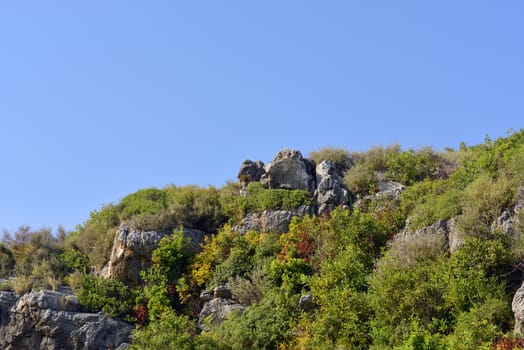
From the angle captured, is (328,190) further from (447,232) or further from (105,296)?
(105,296)

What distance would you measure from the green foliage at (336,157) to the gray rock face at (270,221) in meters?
2.87

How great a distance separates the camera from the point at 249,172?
81.7ft

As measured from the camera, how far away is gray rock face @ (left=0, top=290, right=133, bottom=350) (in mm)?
19906

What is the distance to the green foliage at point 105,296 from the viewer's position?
21016 millimetres

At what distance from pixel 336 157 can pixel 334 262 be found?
274 inches

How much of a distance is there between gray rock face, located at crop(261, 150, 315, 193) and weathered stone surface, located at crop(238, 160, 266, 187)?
18.2 inches

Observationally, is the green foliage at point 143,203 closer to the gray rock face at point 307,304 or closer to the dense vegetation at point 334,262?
the dense vegetation at point 334,262

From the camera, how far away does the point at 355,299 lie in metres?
17.4

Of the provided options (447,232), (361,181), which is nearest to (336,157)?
(361,181)

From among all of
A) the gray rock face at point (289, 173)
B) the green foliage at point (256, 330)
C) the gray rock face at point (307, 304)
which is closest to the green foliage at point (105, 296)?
the green foliage at point (256, 330)

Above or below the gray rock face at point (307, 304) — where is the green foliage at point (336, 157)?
above

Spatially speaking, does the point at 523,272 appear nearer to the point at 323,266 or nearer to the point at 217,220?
the point at 323,266

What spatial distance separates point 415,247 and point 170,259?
26.4 feet

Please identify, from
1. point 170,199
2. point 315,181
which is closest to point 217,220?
point 170,199
